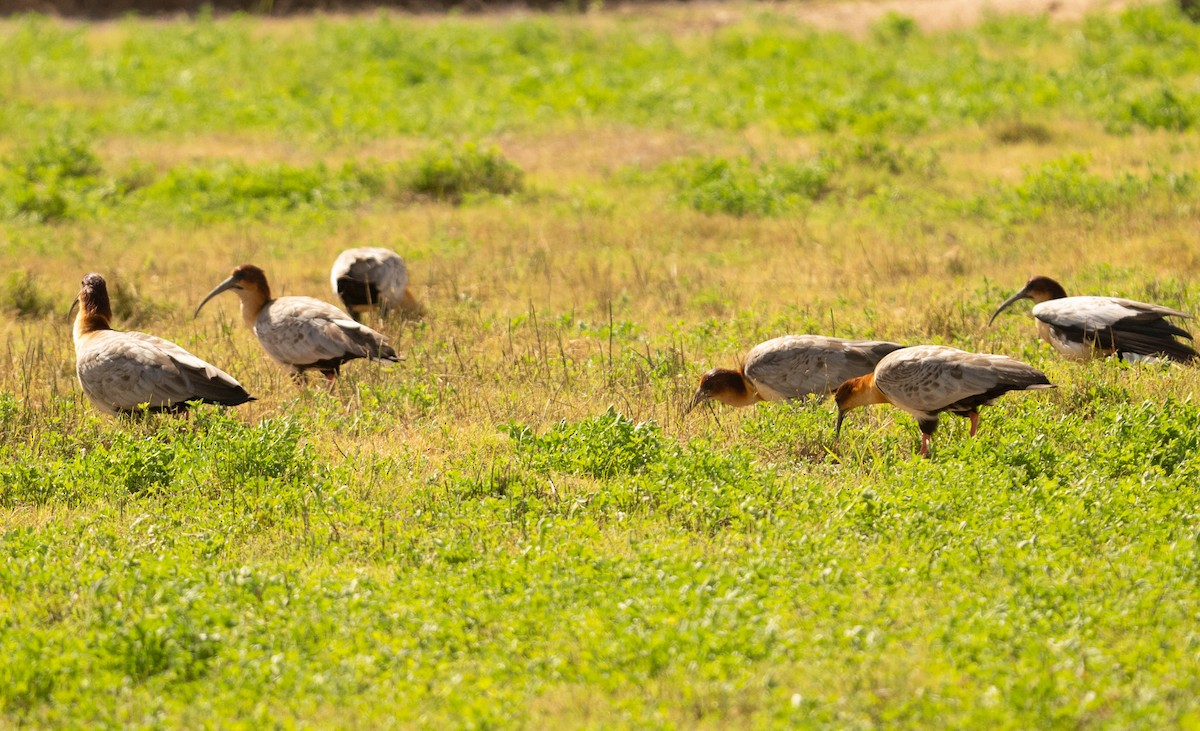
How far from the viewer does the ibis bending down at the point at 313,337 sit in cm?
909

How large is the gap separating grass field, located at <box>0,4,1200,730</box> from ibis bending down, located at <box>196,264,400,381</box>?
0.19 m

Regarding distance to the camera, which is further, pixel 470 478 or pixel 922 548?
pixel 470 478

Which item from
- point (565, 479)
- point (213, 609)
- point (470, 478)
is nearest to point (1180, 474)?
point (565, 479)

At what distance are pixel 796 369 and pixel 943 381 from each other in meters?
A: 1.28

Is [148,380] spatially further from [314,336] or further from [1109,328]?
[1109,328]

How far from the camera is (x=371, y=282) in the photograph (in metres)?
10.6

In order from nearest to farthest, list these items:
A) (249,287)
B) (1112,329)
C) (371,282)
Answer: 1. (1112,329)
2. (249,287)
3. (371,282)

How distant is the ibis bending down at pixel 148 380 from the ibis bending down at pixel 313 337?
3.01 feet

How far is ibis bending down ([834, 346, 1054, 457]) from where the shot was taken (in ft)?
24.0

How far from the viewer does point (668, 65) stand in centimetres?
2134

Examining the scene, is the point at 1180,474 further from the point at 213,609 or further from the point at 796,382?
the point at 213,609

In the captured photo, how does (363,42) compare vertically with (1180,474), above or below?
above

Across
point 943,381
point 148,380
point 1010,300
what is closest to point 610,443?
point 943,381

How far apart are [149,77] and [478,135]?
7.43 m
